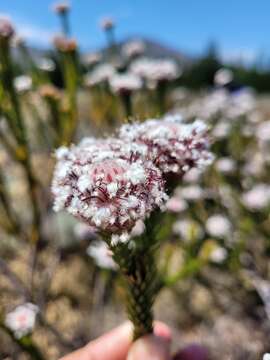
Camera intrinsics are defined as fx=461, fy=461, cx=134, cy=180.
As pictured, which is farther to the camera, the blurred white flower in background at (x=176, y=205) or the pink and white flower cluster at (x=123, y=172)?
the blurred white flower in background at (x=176, y=205)

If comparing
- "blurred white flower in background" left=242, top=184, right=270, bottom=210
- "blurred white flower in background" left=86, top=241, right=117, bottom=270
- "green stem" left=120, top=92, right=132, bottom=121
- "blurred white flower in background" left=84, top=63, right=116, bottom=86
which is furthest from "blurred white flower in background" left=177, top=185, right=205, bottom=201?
"blurred white flower in background" left=84, top=63, right=116, bottom=86

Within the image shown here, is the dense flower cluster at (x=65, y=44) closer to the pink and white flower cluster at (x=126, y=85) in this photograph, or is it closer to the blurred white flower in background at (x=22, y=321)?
the pink and white flower cluster at (x=126, y=85)

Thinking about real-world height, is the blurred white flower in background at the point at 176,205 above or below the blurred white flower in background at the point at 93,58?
below

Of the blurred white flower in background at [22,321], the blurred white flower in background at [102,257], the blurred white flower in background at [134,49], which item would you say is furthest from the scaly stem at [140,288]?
the blurred white flower in background at [134,49]

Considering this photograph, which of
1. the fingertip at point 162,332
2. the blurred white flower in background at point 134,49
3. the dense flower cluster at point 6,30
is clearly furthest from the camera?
the blurred white flower in background at point 134,49

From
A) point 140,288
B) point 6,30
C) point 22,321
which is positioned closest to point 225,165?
point 6,30

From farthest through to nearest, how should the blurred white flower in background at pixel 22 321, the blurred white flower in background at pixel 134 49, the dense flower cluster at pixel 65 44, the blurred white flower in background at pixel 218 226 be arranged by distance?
the blurred white flower in background at pixel 134 49 < the blurred white flower in background at pixel 218 226 < the dense flower cluster at pixel 65 44 < the blurred white flower in background at pixel 22 321

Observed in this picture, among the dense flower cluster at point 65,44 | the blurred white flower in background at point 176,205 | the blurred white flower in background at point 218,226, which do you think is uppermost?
the dense flower cluster at point 65,44

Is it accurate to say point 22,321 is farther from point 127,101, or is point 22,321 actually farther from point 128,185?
point 127,101
